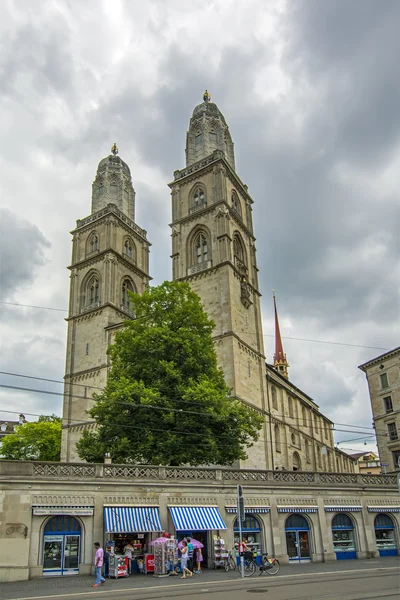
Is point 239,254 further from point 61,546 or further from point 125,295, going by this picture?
point 61,546

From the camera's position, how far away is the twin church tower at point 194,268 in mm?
42875

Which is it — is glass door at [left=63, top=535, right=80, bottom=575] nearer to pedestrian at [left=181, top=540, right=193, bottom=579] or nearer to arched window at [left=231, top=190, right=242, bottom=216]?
pedestrian at [left=181, top=540, right=193, bottom=579]

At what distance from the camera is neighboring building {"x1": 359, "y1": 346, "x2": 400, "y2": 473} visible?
48500mm

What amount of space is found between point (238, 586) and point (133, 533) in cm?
722

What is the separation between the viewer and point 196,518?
22094 mm

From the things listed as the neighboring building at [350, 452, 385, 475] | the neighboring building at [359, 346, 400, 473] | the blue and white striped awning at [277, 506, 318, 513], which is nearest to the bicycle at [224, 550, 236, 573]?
the blue and white striped awning at [277, 506, 318, 513]

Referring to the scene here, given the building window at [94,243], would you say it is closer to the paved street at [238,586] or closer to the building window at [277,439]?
the building window at [277,439]

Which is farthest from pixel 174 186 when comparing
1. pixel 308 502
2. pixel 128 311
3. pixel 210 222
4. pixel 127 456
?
pixel 308 502

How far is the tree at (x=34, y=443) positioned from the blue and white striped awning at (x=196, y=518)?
129 ft

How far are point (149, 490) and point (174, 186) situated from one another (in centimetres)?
3691

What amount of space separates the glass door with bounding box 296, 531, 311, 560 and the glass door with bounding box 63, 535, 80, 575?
10570mm

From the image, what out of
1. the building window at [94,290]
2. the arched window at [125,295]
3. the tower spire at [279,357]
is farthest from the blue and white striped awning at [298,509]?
the tower spire at [279,357]

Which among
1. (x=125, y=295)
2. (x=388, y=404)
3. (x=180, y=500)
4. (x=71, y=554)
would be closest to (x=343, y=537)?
(x=180, y=500)

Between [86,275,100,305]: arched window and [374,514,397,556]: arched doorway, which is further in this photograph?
[86,275,100,305]: arched window
